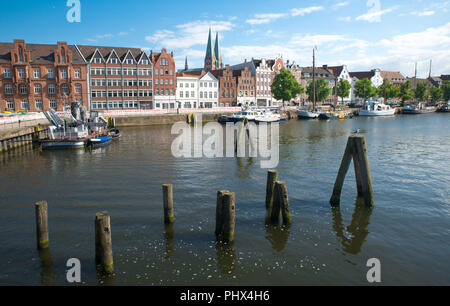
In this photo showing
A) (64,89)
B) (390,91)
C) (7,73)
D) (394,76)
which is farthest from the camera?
(394,76)

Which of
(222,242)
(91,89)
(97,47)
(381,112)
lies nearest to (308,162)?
(222,242)

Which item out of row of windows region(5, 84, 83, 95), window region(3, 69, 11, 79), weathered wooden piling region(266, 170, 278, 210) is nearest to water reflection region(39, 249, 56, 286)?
weathered wooden piling region(266, 170, 278, 210)

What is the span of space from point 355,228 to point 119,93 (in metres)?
78.6

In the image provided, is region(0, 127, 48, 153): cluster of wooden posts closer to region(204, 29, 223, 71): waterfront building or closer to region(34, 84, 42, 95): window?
region(34, 84, 42, 95): window

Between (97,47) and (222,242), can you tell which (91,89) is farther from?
(222,242)

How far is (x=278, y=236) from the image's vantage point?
45.0 ft

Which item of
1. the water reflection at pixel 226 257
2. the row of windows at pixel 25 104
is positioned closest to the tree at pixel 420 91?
the row of windows at pixel 25 104

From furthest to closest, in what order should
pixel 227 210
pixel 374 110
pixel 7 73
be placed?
1. pixel 374 110
2. pixel 7 73
3. pixel 227 210

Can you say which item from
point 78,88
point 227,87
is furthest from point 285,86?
point 78,88

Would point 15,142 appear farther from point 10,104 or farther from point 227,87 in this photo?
point 227,87

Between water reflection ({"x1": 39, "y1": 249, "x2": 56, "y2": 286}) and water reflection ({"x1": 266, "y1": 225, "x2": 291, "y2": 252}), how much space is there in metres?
7.64

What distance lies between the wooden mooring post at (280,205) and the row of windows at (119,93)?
2971 inches

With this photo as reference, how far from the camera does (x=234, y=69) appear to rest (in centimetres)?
11625
